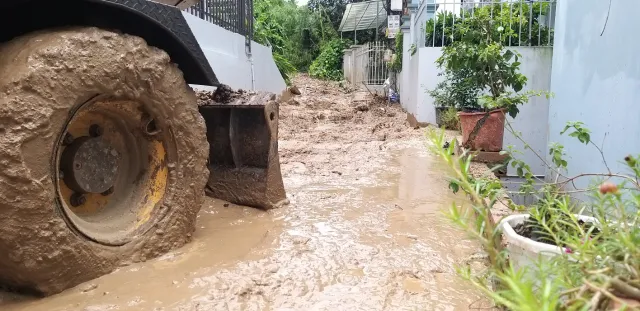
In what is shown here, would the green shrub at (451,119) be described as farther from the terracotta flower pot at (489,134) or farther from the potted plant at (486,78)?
the terracotta flower pot at (489,134)

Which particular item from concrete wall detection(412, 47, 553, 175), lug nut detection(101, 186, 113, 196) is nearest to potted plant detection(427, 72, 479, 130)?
concrete wall detection(412, 47, 553, 175)

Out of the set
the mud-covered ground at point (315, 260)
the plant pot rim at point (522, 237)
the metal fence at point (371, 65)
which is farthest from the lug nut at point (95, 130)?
the metal fence at point (371, 65)

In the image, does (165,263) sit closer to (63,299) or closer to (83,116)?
(63,299)

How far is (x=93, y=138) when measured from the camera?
216 centimetres

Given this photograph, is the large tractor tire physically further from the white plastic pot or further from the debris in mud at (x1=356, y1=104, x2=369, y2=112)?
the debris in mud at (x1=356, y1=104, x2=369, y2=112)

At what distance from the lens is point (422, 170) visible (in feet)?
15.8

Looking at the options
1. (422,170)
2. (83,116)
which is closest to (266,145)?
(83,116)

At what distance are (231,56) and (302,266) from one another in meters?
5.61

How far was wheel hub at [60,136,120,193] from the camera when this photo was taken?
206 centimetres

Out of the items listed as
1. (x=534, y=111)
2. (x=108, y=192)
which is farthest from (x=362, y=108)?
(x=108, y=192)

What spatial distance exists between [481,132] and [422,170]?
3.36 ft

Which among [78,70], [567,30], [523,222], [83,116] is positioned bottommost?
[523,222]

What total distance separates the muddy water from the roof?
2102cm

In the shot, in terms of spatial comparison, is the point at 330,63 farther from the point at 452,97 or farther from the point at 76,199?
the point at 76,199
